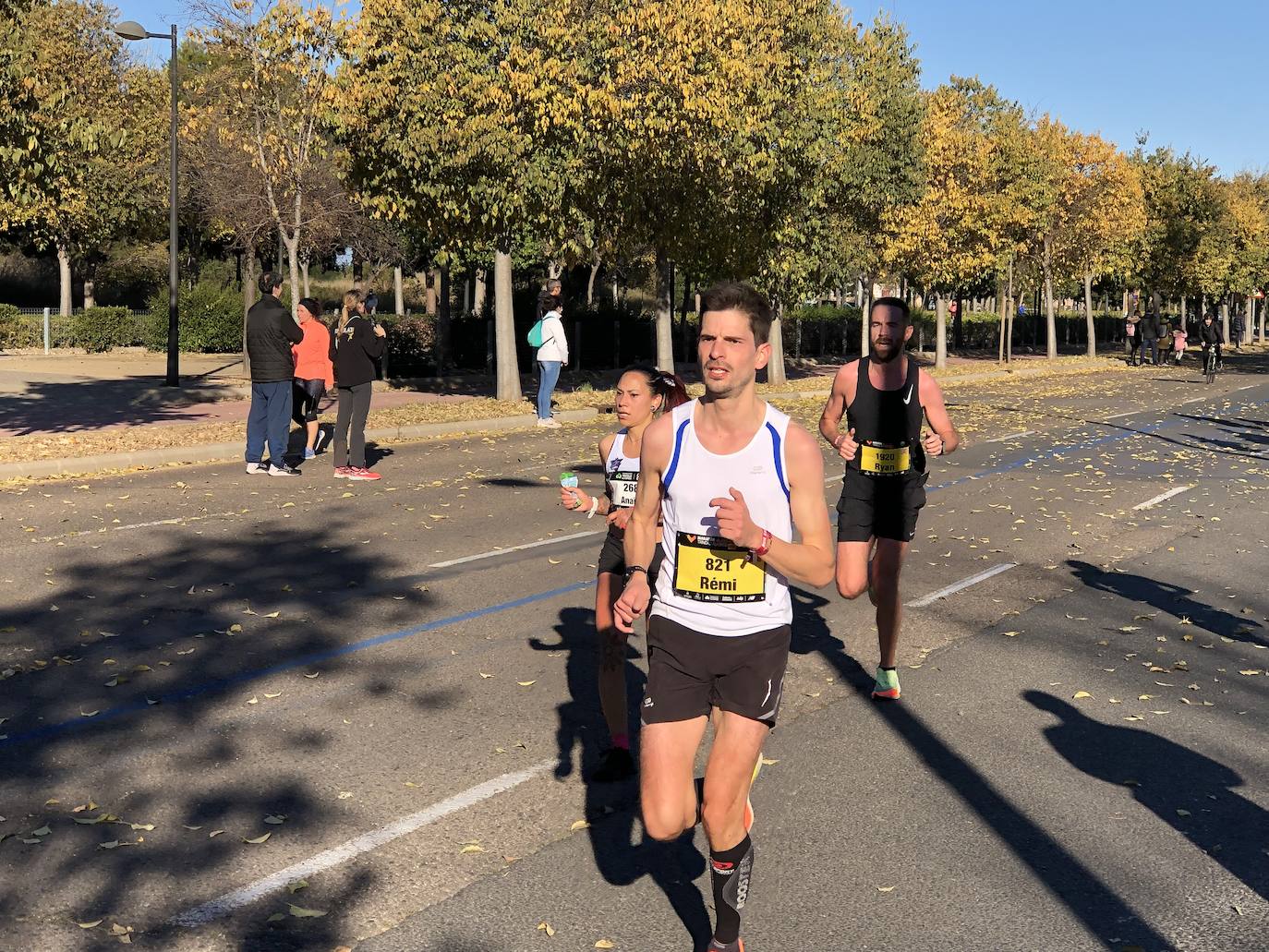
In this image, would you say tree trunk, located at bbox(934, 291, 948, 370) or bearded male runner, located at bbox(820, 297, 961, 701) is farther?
tree trunk, located at bbox(934, 291, 948, 370)

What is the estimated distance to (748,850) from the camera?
3.75 m

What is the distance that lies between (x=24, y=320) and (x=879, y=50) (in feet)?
81.3

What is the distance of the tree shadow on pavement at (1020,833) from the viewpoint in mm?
4141

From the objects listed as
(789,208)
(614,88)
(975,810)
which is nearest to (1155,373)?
(789,208)

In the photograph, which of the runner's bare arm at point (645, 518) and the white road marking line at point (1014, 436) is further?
the white road marking line at point (1014, 436)

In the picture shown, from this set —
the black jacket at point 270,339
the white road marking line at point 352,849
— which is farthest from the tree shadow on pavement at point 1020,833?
the black jacket at point 270,339

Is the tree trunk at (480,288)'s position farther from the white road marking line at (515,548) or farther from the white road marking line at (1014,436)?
the white road marking line at (515,548)

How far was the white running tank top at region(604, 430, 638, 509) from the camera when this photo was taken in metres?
5.28

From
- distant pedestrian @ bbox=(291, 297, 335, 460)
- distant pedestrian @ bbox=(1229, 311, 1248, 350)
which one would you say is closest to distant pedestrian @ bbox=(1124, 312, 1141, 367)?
distant pedestrian @ bbox=(1229, 311, 1248, 350)

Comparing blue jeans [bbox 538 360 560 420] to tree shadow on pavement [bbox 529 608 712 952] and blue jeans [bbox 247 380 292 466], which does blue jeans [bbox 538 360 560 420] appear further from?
tree shadow on pavement [bbox 529 608 712 952]

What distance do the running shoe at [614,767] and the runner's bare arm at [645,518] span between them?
56.3 inches

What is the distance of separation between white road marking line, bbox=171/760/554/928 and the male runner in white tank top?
1284 mm

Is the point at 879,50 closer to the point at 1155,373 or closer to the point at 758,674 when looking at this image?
the point at 1155,373

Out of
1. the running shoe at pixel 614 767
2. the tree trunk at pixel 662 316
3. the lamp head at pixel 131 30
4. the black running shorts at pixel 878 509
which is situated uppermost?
the lamp head at pixel 131 30
